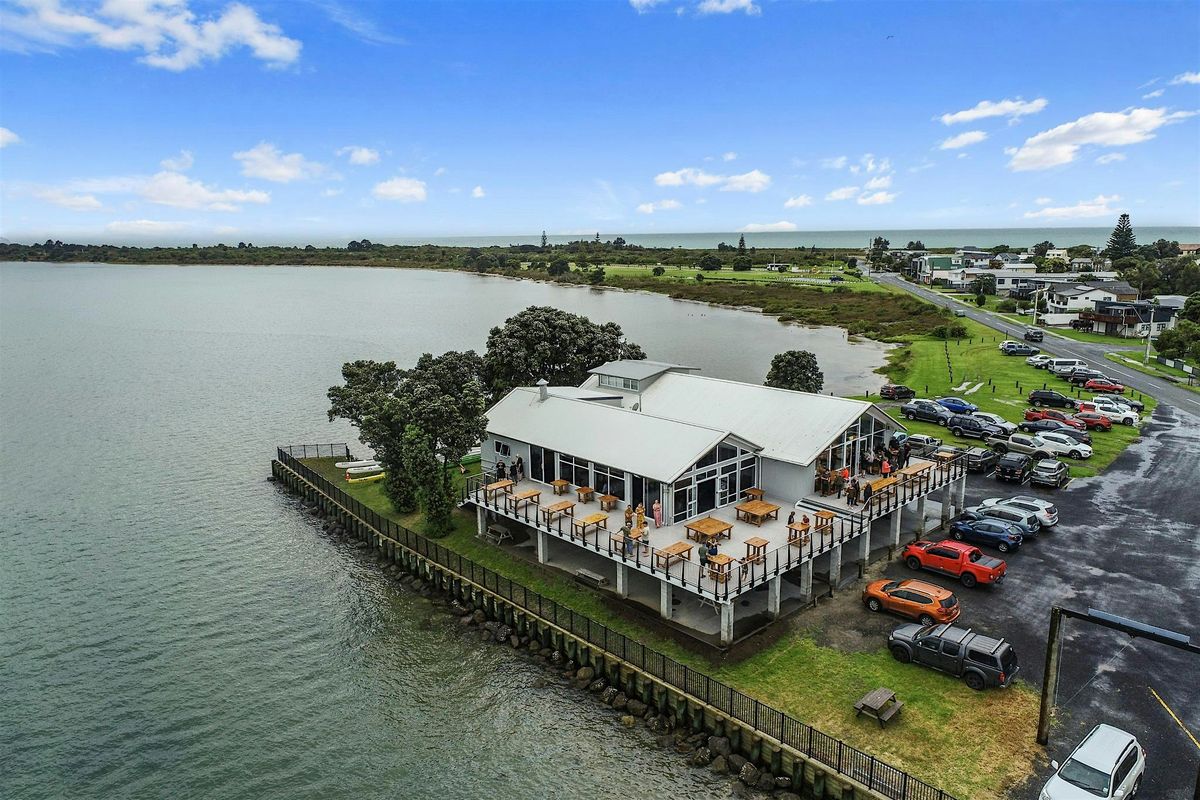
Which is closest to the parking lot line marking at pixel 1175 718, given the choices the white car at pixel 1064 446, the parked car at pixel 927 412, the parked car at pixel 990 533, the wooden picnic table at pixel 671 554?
the parked car at pixel 990 533

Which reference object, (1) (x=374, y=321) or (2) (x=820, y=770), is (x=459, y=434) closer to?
(2) (x=820, y=770)

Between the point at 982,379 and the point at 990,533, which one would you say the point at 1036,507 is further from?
the point at 982,379

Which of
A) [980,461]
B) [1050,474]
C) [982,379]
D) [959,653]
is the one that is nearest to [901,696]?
[959,653]

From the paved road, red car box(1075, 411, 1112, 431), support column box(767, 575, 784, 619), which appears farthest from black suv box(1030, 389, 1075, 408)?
support column box(767, 575, 784, 619)

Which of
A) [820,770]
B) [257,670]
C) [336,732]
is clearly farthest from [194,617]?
[820,770]

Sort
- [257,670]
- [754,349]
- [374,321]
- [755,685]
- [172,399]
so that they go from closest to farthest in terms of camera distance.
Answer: [755,685]
[257,670]
[172,399]
[754,349]
[374,321]

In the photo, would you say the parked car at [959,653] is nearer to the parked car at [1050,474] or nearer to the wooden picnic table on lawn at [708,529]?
the wooden picnic table on lawn at [708,529]
